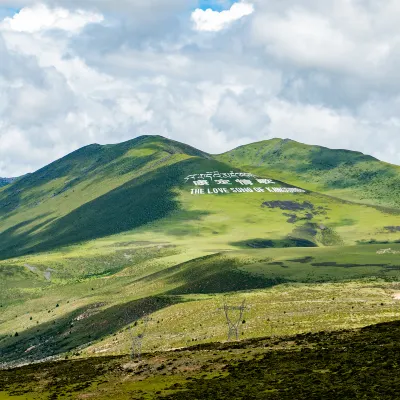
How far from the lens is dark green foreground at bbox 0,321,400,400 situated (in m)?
59.1

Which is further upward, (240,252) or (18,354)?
(240,252)

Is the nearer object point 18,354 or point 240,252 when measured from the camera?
point 18,354

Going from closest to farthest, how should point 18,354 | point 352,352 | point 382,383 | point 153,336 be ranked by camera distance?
point 382,383 → point 352,352 → point 153,336 → point 18,354

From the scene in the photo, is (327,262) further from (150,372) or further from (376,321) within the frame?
(150,372)

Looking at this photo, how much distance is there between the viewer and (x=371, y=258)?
551 ft

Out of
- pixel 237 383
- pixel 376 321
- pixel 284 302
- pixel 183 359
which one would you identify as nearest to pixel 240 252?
pixel 284 302

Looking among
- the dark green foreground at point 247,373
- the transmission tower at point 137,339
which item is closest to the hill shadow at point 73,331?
the transmission tower at point 137,339

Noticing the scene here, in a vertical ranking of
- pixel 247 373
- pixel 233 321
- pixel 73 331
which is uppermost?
pixel 247 373

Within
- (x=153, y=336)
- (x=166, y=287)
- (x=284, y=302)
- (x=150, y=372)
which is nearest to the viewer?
(x=150, y=372)

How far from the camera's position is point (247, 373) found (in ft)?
220

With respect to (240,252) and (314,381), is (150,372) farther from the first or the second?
(240,252)

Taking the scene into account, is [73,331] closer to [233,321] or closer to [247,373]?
[233,321]

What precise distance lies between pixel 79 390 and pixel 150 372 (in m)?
8.10

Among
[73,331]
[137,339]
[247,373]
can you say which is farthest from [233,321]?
[73,331]
